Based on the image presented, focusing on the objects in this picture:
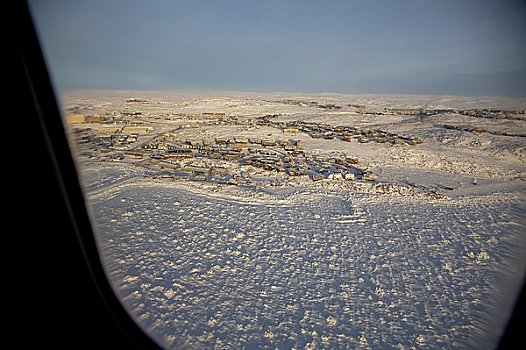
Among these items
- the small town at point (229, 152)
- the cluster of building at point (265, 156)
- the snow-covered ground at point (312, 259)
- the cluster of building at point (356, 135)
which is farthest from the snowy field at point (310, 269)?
the cluster of building at point (356, 135)

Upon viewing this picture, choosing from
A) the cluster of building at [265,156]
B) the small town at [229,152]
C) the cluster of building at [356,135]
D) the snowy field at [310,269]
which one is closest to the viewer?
the snowy field at [310,269]

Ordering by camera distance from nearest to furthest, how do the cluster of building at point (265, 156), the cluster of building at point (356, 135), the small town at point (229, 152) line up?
the small town at point (229, 152), the cluster of building at point (265, 156), the cluster of building at point (356, 135)

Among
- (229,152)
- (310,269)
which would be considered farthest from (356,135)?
(310,269)

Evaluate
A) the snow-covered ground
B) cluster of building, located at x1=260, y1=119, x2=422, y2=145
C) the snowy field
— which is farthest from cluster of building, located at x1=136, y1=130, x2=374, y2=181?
cluster of building, located at x1=260, y1=119, x2=422, y2=145

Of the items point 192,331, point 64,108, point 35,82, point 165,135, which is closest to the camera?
point 35,82

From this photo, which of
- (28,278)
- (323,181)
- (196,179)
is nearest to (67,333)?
(28,278)

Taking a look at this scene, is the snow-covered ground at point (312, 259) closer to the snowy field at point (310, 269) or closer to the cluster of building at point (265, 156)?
the snowy field at point (310, 269)

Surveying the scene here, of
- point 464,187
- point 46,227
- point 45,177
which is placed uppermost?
point 45,177

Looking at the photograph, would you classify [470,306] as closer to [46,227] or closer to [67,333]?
[67,333]

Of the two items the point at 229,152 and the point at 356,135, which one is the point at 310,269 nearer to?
the point at 229,152
